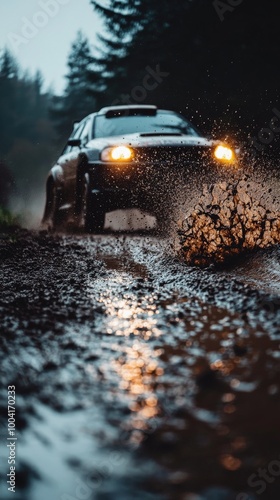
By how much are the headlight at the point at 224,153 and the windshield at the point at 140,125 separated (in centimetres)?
89

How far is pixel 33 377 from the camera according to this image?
2.15 m

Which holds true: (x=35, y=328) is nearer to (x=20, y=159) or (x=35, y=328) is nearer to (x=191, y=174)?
(x=191, y=174)

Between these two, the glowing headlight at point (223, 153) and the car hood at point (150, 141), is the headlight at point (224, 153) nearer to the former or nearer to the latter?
the glowing headlight at point (223, 153)

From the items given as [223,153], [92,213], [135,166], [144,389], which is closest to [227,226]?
[135,166]

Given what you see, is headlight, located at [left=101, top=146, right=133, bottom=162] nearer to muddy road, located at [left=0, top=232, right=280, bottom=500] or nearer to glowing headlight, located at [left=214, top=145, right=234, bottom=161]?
glowing headlight, located at [left=214, top=145, right=234, bottom=161]

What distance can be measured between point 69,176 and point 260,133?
946cm

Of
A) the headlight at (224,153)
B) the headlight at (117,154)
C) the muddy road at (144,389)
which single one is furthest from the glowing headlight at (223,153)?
the muddy road at (144,389)

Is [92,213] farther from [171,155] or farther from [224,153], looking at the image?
[224,153]

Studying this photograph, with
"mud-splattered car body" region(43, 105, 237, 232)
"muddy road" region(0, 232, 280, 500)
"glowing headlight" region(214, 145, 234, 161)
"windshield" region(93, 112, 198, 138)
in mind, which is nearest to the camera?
"muddy road" region(0, 232, 280, 500)

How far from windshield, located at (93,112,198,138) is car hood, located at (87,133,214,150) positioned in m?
0.33

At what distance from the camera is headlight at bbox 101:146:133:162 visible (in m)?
7.22

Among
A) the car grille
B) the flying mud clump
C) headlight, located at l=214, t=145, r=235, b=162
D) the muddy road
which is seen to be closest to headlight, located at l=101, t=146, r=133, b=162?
the car grille

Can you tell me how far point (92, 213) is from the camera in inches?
291

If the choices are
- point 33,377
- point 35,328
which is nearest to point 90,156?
point 35,328
